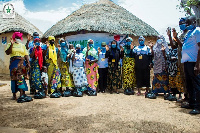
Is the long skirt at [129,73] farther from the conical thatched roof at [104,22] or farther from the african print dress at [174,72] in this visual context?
the conical thatched roof at [104,22]

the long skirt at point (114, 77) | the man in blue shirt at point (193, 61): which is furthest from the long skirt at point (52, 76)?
the man in blue shirt at point (193, 61)

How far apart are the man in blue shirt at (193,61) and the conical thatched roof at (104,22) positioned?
19.8 ft

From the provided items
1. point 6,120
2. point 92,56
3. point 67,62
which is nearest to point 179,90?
point 92,56

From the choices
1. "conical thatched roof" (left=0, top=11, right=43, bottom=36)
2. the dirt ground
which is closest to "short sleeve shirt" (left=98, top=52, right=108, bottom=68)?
the dirt ground

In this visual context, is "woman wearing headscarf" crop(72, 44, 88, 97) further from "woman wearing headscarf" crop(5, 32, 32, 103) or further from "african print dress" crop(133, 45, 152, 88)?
"african print dress" crop(133, 45, 152, 88)

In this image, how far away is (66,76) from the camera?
5.75 meters

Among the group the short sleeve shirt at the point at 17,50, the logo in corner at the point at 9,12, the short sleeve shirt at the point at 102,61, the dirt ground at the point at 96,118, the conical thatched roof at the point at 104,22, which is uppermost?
the logo in corner at the point at 9,12

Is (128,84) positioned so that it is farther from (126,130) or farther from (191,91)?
(126,130)

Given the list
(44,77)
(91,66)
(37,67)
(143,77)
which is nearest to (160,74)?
(143,77)

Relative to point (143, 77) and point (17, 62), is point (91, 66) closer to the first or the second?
point (143, 77)

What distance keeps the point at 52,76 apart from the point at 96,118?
254 cm

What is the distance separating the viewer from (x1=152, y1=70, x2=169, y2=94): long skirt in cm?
561

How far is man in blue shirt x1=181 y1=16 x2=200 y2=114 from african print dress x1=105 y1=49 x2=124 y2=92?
8.88 ft

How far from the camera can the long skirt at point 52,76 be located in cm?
549
